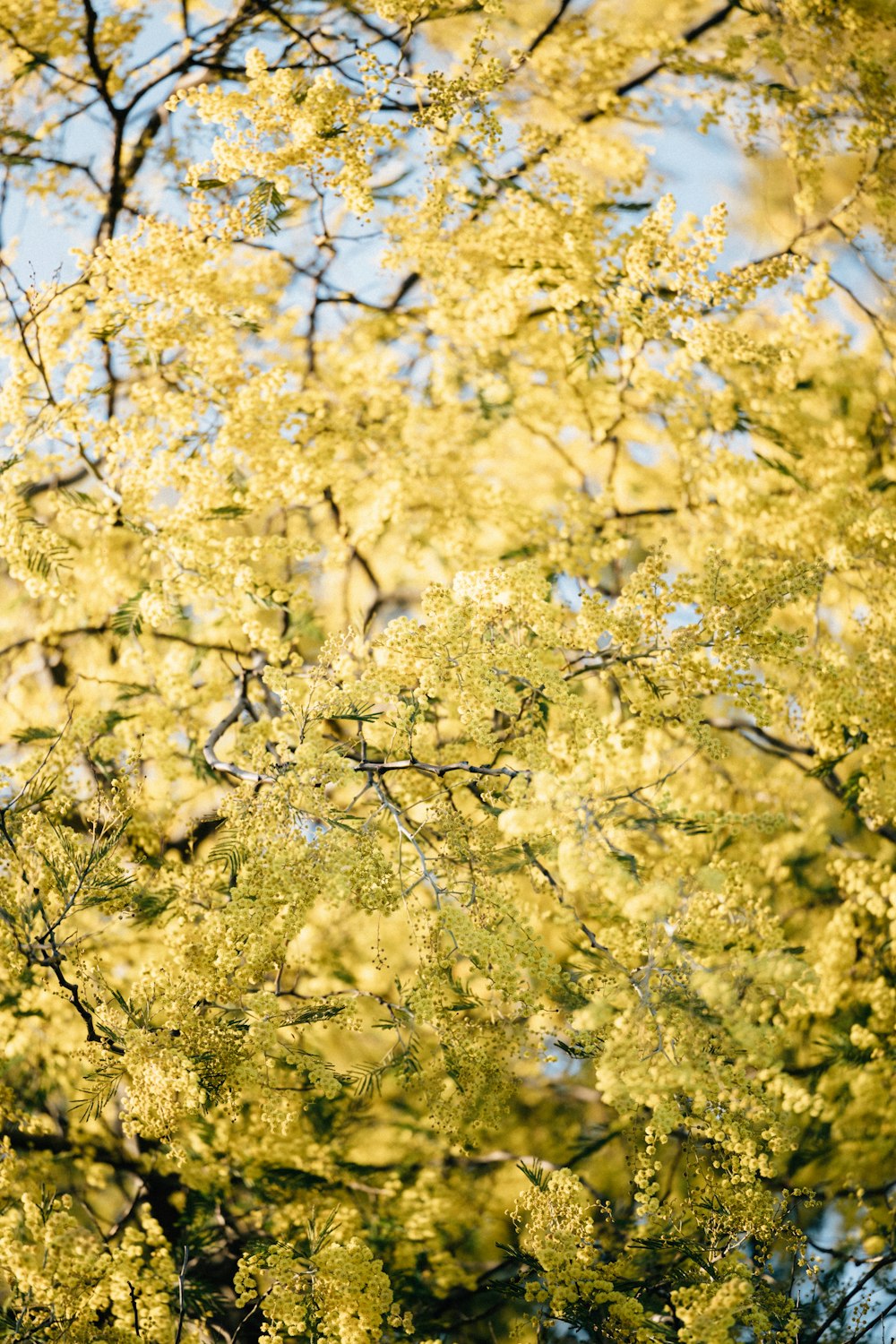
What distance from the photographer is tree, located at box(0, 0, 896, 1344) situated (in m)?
2.96

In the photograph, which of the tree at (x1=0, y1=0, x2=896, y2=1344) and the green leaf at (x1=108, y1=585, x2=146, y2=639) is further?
the green leaf at (x1=108, y1=585, x2=146, y2=639)

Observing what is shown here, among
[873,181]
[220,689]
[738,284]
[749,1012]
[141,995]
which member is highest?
[873,181]

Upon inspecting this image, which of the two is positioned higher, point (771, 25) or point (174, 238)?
point (771, 25)

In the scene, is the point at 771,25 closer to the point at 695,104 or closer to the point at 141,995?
the point at 695,104

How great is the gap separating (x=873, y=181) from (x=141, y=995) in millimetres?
5127

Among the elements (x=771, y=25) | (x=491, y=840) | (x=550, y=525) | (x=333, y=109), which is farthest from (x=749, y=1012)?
(x=771, y=25)

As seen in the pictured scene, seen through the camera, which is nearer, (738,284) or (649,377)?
(738,284)

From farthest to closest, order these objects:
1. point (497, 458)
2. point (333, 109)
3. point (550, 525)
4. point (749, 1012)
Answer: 1. point (497, 458)
2. point (550, 525)
3. point (333, 109)
4. point (749, 1012)

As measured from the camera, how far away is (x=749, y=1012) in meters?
2.36

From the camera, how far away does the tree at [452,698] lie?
2.96 m

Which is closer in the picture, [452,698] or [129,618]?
[452,698]

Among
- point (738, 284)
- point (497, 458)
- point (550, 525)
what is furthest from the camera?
point (497, 458)

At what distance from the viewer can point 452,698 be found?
3438 mm

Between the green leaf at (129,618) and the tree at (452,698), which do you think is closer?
the tree at (452,698)
